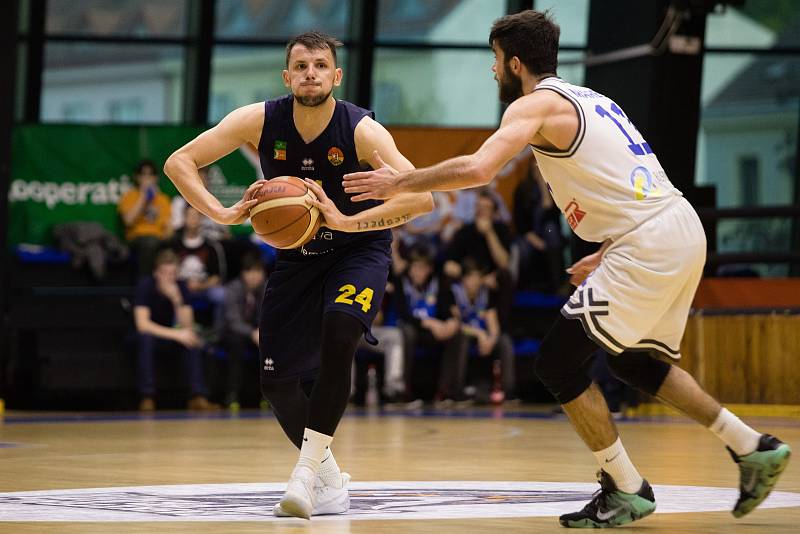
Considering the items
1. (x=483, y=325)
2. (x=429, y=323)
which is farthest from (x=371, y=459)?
(x=483, y=325)

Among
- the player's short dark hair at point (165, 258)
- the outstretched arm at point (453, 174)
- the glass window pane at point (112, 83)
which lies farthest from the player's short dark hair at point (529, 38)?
the glass window pane at point (112, 83)

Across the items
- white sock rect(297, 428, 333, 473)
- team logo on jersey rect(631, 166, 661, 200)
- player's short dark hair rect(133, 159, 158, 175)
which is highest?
player's short dark hair rect(133, 159, 158, 175)

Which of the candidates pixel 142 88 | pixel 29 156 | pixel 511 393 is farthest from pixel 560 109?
pixel 142 88

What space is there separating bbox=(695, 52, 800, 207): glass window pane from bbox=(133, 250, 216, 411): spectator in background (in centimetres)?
676

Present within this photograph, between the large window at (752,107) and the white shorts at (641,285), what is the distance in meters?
12.1

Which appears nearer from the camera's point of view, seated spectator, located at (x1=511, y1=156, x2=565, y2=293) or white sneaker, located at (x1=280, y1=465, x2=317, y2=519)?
white sneaker, located at (x1=280, y1=465, x2=317, y2=519)

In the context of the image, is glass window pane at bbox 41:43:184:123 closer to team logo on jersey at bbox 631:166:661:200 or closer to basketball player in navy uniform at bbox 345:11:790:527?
basketball player in navy uniform at bbox 345:11:790:527

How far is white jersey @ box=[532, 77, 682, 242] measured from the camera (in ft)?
15.8

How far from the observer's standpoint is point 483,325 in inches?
557

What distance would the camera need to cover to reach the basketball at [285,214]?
16.5ft

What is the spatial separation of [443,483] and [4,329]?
8.09m

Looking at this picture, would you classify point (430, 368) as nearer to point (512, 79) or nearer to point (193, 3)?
point (193, 3)

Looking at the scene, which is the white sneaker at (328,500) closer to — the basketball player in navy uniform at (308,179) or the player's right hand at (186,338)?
the basketball player in navy uniform at (308,179)

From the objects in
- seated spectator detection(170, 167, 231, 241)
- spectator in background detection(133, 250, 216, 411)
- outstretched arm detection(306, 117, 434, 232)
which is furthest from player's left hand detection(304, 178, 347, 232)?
seated spectator detection(170, 167, 231, 241)
